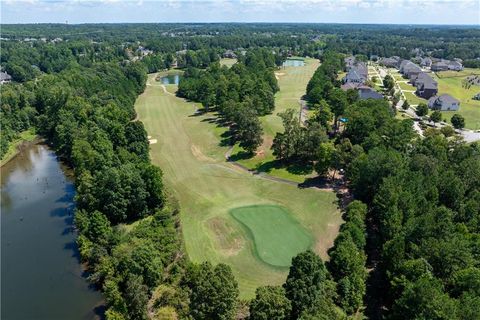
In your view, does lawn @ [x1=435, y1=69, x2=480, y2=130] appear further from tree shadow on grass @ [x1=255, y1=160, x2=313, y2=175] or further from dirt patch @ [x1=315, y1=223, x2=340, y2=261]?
dirt patch @ [x1=315, y1=223, x2=340, y2=261]

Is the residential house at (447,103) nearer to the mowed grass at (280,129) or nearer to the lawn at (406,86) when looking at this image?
the lawn at (406,86)

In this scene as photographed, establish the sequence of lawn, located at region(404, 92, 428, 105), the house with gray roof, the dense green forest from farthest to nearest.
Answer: lawn, located at region(404, 92, 428, 105) → the house with gray roof → the dense green forest

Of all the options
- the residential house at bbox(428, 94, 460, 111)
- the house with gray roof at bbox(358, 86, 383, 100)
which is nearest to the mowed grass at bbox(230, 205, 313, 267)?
the house with gray roof at bbox(358, 86, 383, 100)

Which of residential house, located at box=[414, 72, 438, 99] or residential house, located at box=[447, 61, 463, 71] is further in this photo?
residential house, located at box=[447, 61, 463, 71]

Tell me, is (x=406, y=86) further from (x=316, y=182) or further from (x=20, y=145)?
(x=20, y=145)

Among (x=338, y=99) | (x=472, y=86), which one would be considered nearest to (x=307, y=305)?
(x=338, y=99)
